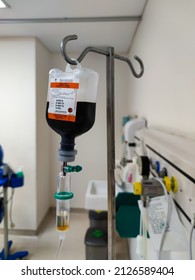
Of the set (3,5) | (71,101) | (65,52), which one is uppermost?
(3,5)

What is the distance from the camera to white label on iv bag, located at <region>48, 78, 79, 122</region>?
1.44 ft

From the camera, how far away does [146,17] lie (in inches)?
52.2

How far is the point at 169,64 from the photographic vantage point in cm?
89

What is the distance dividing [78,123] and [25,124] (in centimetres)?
159

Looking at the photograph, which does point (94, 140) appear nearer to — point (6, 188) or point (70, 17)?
point (70, 17)

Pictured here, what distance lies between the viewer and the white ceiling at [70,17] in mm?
1229

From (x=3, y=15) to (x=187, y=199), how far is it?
1429mm

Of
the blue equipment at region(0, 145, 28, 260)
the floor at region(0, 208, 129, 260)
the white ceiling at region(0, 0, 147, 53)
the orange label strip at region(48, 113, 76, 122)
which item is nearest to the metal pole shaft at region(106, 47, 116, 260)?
the orange label strip at region(48, 113, 76, 122)

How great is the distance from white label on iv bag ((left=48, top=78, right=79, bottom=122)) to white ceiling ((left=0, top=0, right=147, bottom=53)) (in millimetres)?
835

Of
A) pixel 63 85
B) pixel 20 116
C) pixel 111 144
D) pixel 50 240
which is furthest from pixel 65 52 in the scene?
pixel 50 240

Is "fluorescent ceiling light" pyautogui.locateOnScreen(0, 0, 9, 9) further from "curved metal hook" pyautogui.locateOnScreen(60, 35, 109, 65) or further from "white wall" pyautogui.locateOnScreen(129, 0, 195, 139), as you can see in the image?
"curved metal hook" pyautogui.locateOnScreen(60, 35, 109, 65)

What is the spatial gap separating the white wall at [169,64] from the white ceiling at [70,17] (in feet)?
0.58
